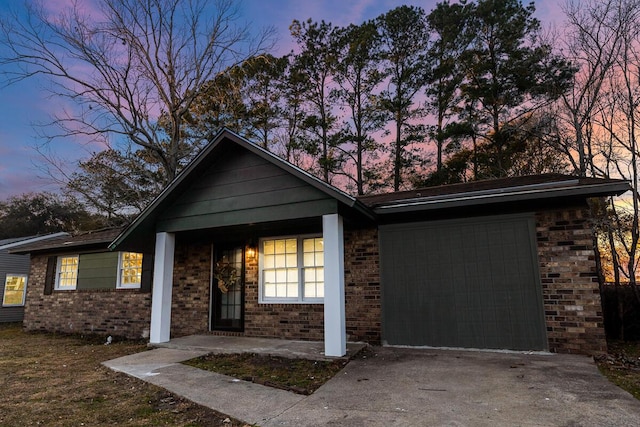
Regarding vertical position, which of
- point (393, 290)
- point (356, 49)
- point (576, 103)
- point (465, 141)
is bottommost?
point (393, 290)

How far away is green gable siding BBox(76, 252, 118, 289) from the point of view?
1002 cm

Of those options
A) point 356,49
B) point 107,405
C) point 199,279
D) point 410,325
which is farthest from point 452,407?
point 356,49

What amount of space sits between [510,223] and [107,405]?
618cm

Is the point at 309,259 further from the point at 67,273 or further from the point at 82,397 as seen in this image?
the point at 67,273

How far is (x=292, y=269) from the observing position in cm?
785

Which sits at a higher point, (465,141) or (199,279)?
(465,141)

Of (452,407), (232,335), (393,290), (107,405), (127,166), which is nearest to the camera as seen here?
(452,407)

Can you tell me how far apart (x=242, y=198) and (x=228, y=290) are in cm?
271

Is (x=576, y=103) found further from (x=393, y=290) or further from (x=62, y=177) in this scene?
(x=62, y=177)

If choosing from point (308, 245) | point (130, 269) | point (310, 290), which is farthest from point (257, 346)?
point (130, 269)

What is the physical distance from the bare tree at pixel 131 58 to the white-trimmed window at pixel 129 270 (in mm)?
6231

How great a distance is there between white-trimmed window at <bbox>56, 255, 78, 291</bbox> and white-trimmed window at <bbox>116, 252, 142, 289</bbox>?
6.58 feet

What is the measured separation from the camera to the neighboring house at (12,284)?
16.0 m

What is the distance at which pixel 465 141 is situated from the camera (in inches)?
675
